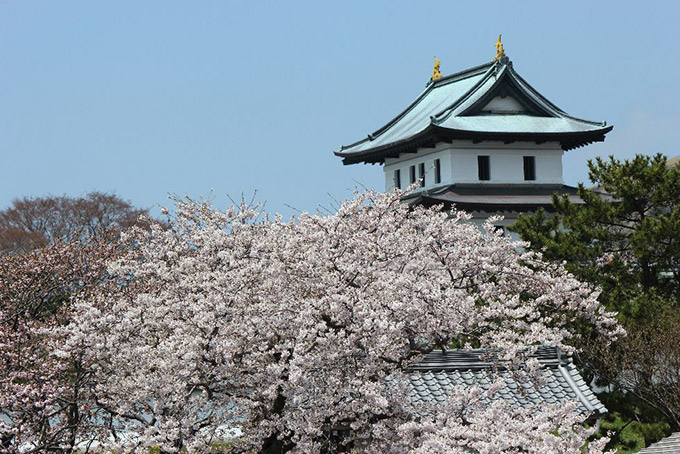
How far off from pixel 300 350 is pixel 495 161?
3117 centimetres

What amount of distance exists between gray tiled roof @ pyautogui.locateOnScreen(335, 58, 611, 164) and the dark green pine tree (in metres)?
12.5

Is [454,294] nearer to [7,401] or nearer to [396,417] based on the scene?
[396,417]

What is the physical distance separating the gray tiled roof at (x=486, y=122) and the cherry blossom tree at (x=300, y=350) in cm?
2624

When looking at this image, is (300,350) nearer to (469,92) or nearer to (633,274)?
(633,274)

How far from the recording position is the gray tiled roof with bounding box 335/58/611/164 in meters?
41.2

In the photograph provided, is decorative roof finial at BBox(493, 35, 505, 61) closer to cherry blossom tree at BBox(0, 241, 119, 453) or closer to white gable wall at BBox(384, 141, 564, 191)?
white gable wall at BBox(384, 141, 564, 191)

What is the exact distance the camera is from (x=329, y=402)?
12.5m

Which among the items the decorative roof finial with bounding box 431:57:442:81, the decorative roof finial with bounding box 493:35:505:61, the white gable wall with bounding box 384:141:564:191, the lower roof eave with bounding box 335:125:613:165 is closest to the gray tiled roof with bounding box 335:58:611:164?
the lower roof eave with bounding box 335:125:613:165

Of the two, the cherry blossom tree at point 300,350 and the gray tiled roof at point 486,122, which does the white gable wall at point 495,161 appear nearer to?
the gray tiled roof at point 486,122

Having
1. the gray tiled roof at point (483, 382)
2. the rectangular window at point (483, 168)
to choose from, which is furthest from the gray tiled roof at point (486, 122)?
the gray tiled roof at point (483, 382)

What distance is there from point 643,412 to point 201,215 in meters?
15.6

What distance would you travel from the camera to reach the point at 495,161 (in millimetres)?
42156

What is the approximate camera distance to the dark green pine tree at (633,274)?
24328 millimetres

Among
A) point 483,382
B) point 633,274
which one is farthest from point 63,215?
point 483,382
